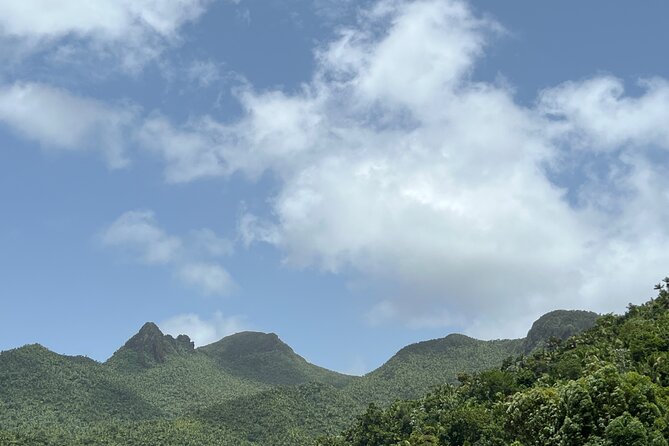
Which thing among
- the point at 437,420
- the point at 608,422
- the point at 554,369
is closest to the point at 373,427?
the point at 437,420

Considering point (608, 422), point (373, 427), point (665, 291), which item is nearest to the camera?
point (608, 422)

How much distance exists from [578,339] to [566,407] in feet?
262

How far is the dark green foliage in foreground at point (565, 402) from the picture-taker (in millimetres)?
60219

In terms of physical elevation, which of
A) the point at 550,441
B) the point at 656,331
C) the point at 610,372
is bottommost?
the point at 550,441

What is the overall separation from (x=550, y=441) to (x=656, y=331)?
56271 mm

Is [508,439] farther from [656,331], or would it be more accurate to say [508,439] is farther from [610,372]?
[656,331]

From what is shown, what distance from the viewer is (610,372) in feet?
218

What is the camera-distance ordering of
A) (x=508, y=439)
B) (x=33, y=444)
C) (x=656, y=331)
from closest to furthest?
(x=508, y=439)
(x=656, y=331)
(x=33, y=444)

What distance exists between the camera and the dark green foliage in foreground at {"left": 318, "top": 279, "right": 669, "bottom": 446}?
60.2m

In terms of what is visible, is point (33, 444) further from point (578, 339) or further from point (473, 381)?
point (578, 339)

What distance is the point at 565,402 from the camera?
6322 cm

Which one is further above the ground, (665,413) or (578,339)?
(578,339)

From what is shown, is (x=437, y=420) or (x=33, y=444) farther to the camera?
(x=33, y=444)

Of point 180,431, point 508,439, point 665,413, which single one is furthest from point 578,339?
point 180,431
